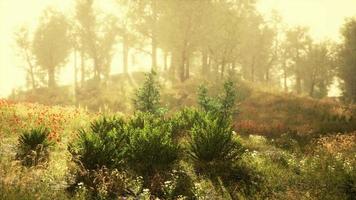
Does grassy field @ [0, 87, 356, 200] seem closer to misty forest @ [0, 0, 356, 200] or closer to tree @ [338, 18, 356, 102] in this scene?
misty forest @ [0, 0, 356, 200]

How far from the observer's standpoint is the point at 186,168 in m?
→ 9.96

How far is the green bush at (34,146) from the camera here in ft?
31.9

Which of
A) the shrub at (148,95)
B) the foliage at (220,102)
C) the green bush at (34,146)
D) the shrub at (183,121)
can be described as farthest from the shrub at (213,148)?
the foliage at (220,102)

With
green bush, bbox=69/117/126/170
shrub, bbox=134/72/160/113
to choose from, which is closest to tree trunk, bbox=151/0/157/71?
shrub, bbox=134/72/160/113

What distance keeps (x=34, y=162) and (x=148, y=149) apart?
2.81 m

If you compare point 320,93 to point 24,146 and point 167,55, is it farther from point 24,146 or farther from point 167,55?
point 24,146

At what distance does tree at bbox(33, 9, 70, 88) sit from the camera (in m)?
47.5

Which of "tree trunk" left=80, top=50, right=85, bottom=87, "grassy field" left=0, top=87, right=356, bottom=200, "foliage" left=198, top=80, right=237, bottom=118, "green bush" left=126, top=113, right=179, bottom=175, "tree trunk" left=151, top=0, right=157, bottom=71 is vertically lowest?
"grassy field" left=0, top=87, right=356, bottom=200

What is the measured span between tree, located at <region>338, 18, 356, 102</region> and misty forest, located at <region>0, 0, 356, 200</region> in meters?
0.15

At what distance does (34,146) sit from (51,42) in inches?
1572

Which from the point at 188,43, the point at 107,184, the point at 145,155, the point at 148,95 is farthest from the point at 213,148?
the point at 188,43

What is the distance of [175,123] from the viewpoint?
565 inches

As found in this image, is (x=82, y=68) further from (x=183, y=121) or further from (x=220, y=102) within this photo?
(x=183, y=121)

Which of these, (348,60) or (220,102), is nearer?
(220,102)
